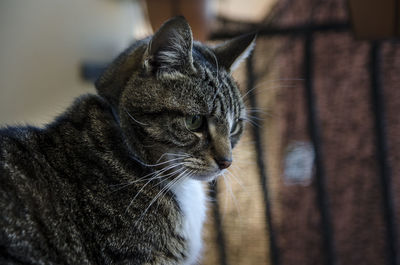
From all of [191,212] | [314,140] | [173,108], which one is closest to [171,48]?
[173,108]

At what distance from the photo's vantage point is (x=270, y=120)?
1167mm

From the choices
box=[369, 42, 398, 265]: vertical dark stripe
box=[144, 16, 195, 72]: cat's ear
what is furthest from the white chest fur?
box=[369, 42, 398, 265]: vertical dark stripe

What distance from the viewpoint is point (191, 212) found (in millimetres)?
934

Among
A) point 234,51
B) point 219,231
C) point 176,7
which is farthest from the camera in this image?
point 176,7

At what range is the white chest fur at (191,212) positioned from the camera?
908mm

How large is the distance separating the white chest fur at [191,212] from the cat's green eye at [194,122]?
139 millimetres

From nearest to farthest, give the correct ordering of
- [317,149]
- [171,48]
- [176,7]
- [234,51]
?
[171,48], [234,51], [317,149], [176,7]

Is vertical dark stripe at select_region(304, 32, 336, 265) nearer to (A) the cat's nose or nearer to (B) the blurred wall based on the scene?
(A) the cat's nose

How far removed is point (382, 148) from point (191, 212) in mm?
506

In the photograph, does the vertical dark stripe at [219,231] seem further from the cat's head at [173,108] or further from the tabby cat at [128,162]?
the cat's head at [173,108]

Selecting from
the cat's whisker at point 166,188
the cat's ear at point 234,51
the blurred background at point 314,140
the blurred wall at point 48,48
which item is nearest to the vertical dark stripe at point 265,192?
the blurred background at point 314,140

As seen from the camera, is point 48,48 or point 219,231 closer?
point 219,231

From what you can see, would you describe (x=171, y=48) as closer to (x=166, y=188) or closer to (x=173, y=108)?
(x=173, y=108)

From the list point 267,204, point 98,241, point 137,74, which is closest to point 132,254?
point 98,241
